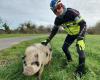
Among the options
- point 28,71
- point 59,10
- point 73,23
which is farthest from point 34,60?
point 73,23

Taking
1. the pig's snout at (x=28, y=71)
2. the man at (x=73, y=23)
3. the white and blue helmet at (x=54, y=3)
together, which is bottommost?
the pig's snout at (x=28, y=71)

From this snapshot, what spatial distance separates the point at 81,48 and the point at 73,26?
0.64m

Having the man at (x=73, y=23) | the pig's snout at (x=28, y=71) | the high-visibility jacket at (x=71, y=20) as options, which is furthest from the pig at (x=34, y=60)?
the high-visibility jacket at (x=71, y=20)

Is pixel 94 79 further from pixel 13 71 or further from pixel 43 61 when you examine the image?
pixel 13 71

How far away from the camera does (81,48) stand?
9.17 metres

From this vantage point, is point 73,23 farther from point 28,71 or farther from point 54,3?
point 28,71

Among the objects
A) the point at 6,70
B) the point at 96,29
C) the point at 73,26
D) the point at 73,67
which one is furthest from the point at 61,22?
the point at 96,29

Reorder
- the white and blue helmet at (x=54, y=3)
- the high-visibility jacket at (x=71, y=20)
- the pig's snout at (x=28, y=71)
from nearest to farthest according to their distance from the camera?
1. the pig's snout at (x=28, y=71)
2. the white and blue helmet at (x=54, y=3)
3. the high-visibility jacket at (x=71, y=20)

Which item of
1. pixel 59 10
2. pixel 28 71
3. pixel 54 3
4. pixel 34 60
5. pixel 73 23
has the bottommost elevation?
pixel 28 71

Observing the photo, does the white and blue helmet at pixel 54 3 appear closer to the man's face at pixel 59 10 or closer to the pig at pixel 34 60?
the man's face at pixel 59 10

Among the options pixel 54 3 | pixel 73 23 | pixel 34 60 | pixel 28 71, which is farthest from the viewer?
pixel 73 23

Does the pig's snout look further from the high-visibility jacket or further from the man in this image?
the high-visibility jacket

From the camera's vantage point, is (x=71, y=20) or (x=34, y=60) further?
(x=71, y=20)

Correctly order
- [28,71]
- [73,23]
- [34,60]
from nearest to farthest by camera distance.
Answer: [28,71] → [34,60] → [73,23]
